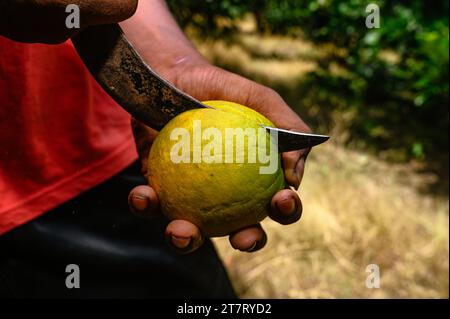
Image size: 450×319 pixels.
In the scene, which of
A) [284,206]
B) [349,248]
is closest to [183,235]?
[284,206]

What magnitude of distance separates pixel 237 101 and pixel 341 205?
186 cm

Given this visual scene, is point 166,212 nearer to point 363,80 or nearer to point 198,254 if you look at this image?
point 198,254

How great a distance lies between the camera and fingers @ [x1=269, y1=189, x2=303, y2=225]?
1.32 metres

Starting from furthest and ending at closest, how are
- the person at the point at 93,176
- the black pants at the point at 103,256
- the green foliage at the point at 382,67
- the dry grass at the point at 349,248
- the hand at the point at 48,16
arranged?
the green foliage at the point at 382,67, the dry grass at the point at 349,248, the black pants at the point at 103,256, the person at the point at 93,176, the hand at the point at 48,16

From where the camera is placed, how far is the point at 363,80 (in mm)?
4910

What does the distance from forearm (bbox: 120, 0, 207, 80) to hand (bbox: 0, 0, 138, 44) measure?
0.49 meters

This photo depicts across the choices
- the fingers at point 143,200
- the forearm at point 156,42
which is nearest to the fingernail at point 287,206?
the fingers at point 143,200

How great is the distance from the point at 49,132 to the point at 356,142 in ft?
10.3

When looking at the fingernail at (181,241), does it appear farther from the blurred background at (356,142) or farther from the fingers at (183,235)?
the blurred background at (356,142)

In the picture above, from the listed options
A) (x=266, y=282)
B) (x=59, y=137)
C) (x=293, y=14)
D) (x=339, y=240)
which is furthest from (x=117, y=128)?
(x=293, y=14)

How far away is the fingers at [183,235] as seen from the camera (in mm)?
1293

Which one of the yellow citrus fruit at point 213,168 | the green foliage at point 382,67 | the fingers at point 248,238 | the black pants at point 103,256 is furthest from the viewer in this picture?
the green foliage at point 382,67

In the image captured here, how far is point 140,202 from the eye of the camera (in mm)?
1321

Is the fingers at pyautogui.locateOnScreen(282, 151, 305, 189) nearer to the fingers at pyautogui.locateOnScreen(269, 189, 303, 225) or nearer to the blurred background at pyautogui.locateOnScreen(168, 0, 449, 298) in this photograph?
the fingers at pyautogui.locateOnScreen(269, 189, 303, 225)
